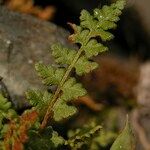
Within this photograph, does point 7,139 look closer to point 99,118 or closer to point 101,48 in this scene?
point 101,48

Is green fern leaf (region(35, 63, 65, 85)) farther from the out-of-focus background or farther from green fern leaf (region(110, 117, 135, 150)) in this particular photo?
the out-of-focus background

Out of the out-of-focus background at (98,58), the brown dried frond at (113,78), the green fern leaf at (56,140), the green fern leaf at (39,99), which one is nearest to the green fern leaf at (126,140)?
the green fern leaf at (56,140)

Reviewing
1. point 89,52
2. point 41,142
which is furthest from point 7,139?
point 89,52

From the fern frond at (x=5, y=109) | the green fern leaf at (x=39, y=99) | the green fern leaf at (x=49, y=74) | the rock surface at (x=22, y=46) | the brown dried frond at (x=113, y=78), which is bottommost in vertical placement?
the brown dried frond at (x=113, y=78)

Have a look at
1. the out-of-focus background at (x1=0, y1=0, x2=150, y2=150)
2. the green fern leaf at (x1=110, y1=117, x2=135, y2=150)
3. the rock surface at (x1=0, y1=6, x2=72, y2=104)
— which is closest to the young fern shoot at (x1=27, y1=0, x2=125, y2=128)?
the green fern leaf at (x1=110, y1=117, x2=135, y2=150)

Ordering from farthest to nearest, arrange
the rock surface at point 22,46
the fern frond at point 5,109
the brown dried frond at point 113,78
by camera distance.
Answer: the brown dried frond at point 113,78, the rock surface at point 22,46, the fern frond at point 5,109

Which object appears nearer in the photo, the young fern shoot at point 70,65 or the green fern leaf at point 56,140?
the young fern shoot at point 70,65

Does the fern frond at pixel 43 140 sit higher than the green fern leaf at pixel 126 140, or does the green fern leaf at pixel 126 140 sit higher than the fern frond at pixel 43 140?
the green fern leaf at pixel 126 140

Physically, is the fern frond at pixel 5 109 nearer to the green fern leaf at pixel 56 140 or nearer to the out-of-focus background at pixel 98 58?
the green fern leaf at pixel 56 140
